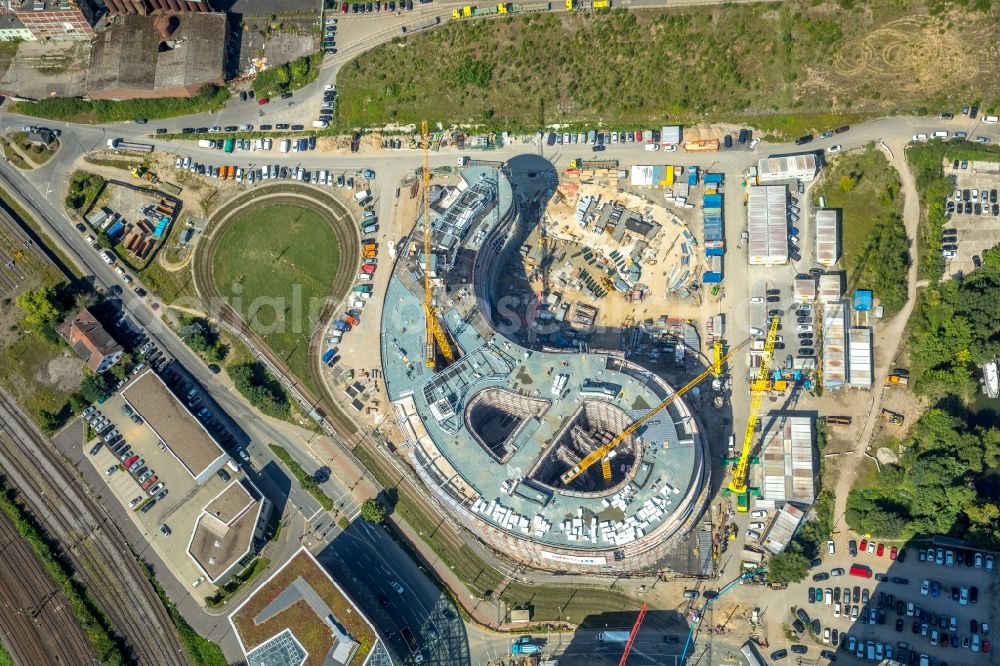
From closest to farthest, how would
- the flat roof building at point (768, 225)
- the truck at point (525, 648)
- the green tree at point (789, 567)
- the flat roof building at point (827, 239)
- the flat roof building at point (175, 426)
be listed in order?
the green tree at point (789, 567), the truck at point (525, 648), the flat roof building at point (827, 239), the flat roof building at point (768, 225), the flat roof building at point (175, 426)

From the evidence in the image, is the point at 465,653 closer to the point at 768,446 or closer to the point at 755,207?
the point at 768,446

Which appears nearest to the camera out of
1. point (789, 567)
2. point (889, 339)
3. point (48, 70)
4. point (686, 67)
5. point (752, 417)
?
point (789, 567)

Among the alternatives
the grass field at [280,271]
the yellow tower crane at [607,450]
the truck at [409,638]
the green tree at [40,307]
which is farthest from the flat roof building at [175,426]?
the yellow tower crane at [607,450]

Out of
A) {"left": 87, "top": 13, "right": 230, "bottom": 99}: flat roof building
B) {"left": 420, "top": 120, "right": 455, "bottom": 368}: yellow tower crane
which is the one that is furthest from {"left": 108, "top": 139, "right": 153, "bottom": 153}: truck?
{"left": 420, "top": 120, "right": 455, "bottom": 368}: yellow tower crane

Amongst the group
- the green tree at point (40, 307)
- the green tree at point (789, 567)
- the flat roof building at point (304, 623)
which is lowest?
the flat roof building at point (304, 623)

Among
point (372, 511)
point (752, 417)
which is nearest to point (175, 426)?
point (372, 511)

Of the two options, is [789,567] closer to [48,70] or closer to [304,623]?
[304,623]

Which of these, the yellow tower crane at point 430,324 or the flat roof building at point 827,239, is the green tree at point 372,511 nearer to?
the yellow tower crane at point 430,324
